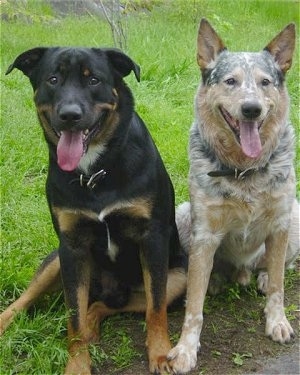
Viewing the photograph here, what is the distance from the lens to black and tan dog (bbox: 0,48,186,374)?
10.3 feet

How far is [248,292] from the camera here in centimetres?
397

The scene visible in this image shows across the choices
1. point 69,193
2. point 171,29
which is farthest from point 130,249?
point 171,29

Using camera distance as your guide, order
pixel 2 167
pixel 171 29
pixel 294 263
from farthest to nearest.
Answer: pixel 171 29, pixel 2 167, pixel 294 263

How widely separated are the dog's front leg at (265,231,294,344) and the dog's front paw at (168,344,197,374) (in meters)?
0.51

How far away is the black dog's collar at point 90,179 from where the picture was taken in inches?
127

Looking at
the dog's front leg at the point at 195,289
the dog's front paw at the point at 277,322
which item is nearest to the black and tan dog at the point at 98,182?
the dog's front leg at the point at 195,289

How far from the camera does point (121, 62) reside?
10.8ft

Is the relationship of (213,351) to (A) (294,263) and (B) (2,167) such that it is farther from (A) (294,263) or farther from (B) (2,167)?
(B) (2,167)

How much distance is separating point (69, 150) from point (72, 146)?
0.03 meters

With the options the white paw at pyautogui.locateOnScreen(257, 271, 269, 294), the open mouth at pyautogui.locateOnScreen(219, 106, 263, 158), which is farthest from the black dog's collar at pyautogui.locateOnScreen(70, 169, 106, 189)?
the white paw at pyautogui.locateOnScreen(257, 271, 269, 294)

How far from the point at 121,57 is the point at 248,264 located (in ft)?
5.05

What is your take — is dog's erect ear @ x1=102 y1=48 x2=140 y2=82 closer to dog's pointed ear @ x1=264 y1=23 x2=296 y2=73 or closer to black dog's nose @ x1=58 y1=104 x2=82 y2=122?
black dog's nose @ x1=58 y1=104 x2=82 y2=122

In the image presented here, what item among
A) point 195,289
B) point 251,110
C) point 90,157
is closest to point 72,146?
point 90,157

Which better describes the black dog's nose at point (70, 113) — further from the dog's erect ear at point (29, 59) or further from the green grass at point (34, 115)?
the green grass at point (34, 115)
